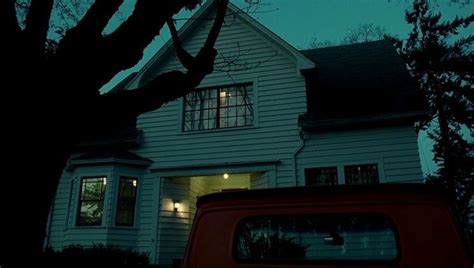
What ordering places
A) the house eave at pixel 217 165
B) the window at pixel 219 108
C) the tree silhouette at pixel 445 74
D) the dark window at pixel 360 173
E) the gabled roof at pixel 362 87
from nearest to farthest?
the dark window at pixel 360 173, the gabled roof at pixel 362 87, the house eave at pixel 217 165, the window at pixel 219 108, the tree silhouette at pixel 445 74

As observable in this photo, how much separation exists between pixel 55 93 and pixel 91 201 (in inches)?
423

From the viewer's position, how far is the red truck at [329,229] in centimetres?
247

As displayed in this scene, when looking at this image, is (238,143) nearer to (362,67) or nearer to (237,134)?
(237,134)

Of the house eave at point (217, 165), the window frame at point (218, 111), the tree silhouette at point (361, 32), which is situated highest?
the tree silhouette at point (361, 32)

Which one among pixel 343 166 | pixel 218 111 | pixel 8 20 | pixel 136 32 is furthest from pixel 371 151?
pixel 8 20

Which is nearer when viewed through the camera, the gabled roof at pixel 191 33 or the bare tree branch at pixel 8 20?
the bare tree branch at pixel 8 20

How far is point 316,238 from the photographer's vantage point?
2752 mm

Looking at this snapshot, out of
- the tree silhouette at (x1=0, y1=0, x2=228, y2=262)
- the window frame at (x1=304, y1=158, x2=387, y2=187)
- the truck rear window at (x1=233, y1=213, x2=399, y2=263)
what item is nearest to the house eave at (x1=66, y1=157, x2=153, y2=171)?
the window frame at (x1=304, y1=158, x2=387, y2=187)

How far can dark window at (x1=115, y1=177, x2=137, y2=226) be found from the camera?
12898 millimetres

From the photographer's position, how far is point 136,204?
42.7ft

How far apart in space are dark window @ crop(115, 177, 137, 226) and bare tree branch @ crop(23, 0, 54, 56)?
9.67 metres

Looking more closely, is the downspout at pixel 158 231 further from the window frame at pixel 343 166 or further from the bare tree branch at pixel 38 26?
Answer: the bare tree branch at pixel 38 26

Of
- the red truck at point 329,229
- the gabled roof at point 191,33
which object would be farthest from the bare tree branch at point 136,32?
the gabled roof at point 191,33

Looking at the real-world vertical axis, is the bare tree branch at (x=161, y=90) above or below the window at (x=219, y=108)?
below
